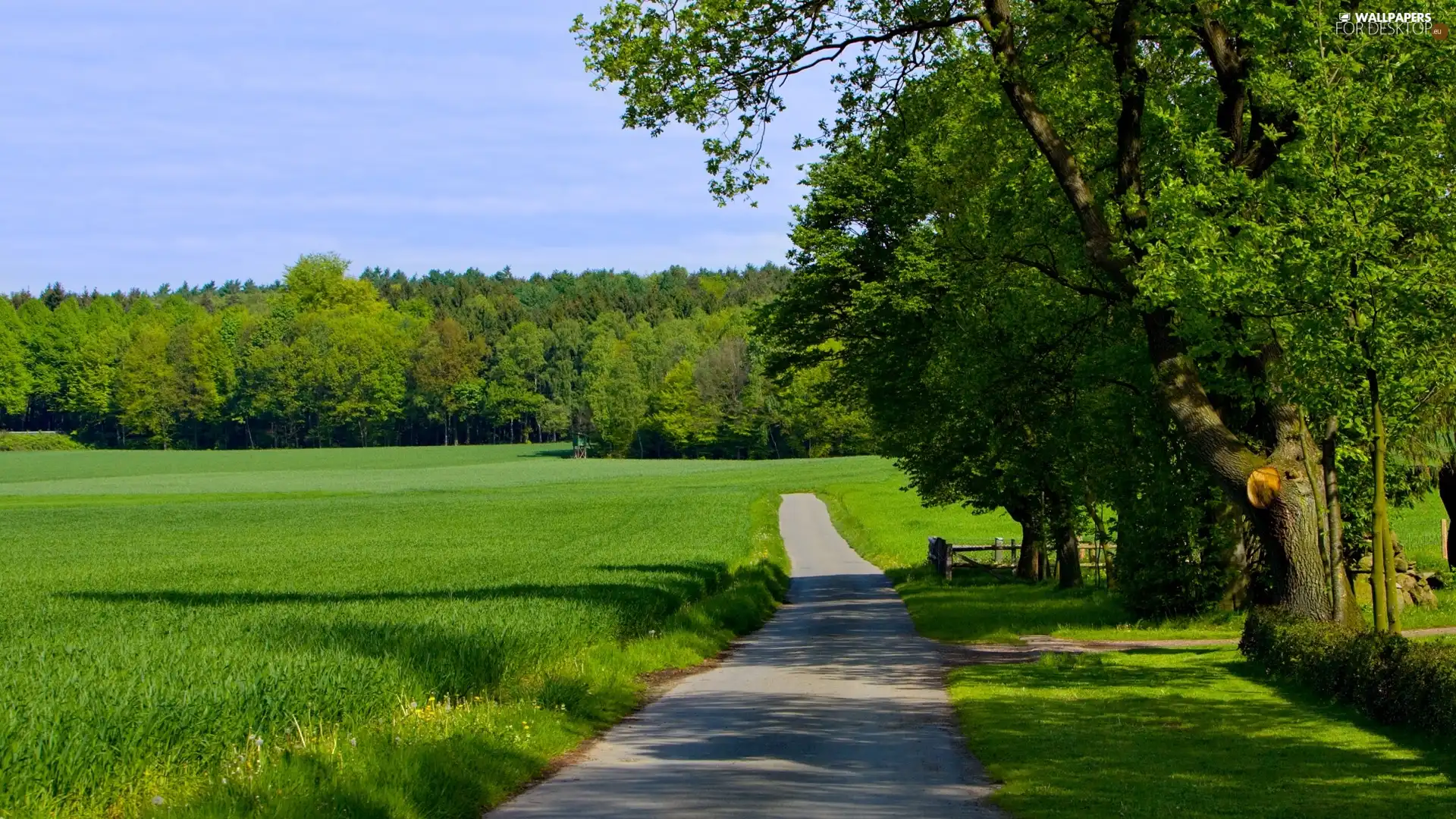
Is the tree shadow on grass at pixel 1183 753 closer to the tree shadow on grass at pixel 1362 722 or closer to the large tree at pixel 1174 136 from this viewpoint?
the tree shadow on grass at pixel 1362 722

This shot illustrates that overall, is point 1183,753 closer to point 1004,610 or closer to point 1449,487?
point 1004,610

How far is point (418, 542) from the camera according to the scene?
4672 cm

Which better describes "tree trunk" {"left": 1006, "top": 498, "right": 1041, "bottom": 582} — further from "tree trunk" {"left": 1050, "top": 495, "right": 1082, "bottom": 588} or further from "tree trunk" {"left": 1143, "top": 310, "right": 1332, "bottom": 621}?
"tree trunk" {"left": 1143, "top": 310, "right": 1332, "bottom": 621}

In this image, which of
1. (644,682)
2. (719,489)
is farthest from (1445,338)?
(719,489)

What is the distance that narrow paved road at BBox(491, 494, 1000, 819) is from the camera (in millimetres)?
10070

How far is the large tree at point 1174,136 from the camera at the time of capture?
15.2 m

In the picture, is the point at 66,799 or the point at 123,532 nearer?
the point at 66,799

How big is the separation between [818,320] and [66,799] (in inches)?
1120

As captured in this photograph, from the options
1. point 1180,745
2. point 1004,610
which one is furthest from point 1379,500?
Result: point 1004,610

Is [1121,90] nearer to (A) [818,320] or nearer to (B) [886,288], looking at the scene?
(B) [886,288]

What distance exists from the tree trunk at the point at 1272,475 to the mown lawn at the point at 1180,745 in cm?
133

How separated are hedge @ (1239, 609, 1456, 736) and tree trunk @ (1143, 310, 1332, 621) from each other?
1.80 feet

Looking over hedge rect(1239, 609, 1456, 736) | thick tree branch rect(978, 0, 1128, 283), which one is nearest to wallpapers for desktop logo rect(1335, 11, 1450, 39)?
thick tree branch rect(978, 0, 1128, 283)

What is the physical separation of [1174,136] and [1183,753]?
8.82 metres
